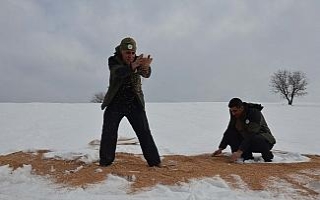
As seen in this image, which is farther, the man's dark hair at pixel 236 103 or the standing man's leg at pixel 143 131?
the man's dark hair at pixel 236 103

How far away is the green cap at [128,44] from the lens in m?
4.70

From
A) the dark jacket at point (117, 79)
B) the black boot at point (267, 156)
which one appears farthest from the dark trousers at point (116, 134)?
the black boot at point (267, 156)

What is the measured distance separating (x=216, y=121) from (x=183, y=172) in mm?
Answer: 9029

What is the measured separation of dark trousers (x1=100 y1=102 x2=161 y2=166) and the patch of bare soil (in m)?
0.15

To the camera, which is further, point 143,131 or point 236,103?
point 236,103

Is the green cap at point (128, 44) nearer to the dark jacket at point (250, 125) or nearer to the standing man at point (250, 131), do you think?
the standing man at point (250, 131)

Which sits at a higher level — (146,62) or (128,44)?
(128,44)

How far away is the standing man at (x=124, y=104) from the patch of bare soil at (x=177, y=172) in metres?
0.21

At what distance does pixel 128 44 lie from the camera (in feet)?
15.4

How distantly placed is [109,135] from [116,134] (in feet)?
0.30

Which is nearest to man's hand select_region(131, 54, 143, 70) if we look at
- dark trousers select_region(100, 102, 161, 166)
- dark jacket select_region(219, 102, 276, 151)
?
dark trousers select_region(100, 102, 161, 166)

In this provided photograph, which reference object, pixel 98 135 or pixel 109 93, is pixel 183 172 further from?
pixel 98 135

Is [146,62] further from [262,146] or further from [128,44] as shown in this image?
[262,146]

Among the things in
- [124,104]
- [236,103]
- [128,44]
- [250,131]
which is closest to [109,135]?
[124,104]
